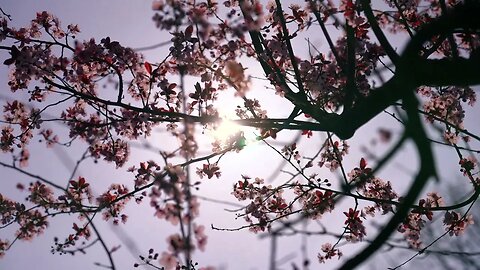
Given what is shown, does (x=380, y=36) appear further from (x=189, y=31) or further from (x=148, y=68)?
(x=148, y=68)

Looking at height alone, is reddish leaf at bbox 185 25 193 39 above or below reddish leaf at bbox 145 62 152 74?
below

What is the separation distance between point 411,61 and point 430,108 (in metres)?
4.36

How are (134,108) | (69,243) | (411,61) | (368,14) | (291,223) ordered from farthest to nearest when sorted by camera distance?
(69,243)
(134,108)
(368,14)
(411,61)
(291,223)

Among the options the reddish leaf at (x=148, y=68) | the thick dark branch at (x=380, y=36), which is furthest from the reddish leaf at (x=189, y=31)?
the thick dark branch at (x=380, y=36)

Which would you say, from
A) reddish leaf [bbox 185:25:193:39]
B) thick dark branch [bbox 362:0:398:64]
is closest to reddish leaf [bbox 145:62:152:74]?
reddish leaf [bbox 185:25:193:39]

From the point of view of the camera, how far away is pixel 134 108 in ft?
14.5

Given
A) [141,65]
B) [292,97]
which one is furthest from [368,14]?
[141,65]

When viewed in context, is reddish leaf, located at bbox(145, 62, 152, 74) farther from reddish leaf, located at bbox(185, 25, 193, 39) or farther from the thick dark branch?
the thick dark branch

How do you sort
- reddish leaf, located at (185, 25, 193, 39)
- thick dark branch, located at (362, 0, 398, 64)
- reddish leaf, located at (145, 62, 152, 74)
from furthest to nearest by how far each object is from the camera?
reddish leaf, located at (145, 62, 152, 74), reddish leaf, located at (185, 25, 193, 39), thick dark branch, located at (362, 0, 398, 64)

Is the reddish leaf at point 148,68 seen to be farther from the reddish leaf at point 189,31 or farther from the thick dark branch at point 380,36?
the thick dark branch at point 380,36

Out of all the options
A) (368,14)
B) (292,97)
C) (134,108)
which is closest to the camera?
(368,14)

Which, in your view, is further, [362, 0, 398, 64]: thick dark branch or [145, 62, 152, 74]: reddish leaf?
[145, 62, 152, 74]: reddish leaf

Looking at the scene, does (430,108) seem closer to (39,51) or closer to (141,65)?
(141,65)

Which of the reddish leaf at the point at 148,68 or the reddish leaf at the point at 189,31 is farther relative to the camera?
the reddish leaf at the point at 148,68
